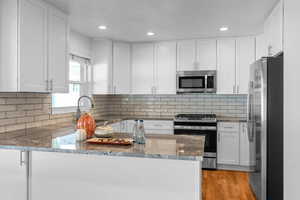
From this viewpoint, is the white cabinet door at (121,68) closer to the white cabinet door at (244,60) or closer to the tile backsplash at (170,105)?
the tile backsplash at (170,105)

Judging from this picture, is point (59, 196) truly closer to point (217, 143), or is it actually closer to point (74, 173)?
point (74, 173)

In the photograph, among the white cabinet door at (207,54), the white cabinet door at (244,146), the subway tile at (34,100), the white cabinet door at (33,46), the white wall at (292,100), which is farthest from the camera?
the white cabinet door at (207,54)

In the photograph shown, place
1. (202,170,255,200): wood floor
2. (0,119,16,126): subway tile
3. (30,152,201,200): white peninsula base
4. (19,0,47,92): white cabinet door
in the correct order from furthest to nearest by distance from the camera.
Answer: (202,170,255,200): wood floor → (0,119,16,126): subway tile → (19,0,47,92): white cabinet door → (30,152,201,200): white peninsula base

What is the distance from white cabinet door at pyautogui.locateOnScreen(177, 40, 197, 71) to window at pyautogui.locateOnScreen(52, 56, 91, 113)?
1733 mm

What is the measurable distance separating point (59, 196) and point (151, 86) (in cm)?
314

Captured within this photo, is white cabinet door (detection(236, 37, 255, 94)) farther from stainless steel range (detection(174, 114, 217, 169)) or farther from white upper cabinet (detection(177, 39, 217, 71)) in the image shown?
stainless steel range (detection(174, 114, 217, 169))

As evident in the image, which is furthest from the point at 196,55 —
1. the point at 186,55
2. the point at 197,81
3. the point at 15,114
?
the point at 15,114

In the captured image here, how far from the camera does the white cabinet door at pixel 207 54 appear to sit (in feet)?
14.6

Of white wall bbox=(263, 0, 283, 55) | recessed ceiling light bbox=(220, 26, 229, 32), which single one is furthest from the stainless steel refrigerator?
recessed ceiling light bbox=(220, 26, 229, 32)

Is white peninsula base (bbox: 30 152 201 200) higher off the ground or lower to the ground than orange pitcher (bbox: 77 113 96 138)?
lower

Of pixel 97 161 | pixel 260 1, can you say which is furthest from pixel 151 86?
pixel 97 161

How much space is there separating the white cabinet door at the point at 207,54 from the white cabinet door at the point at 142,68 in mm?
938

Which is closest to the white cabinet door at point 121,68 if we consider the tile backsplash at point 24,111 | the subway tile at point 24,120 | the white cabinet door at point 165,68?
the white cabinet door at point 165,68

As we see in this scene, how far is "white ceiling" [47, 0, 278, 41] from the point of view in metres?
2.74
